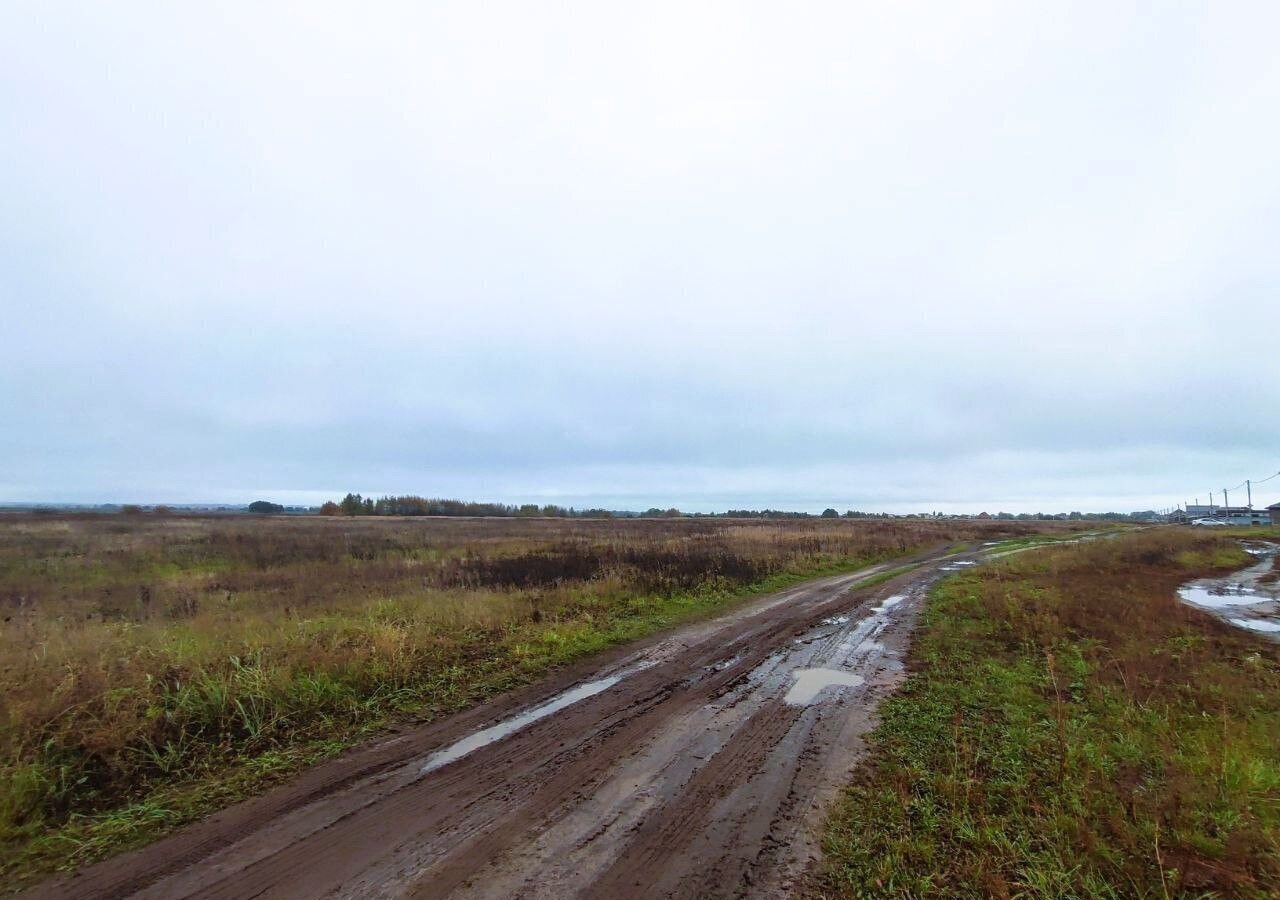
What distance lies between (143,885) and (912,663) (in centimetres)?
963

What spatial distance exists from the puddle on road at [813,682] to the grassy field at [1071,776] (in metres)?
0.87

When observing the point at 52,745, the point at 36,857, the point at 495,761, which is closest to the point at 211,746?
the point at 52,745

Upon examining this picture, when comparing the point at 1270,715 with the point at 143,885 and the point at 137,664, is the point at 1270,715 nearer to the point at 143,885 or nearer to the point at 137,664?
the point at 143,885

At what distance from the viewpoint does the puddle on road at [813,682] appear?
7.42 metres

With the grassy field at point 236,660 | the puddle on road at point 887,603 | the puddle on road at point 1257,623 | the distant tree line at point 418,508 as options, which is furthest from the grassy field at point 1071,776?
the distant tree line at point 418,508

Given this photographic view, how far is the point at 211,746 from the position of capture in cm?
590

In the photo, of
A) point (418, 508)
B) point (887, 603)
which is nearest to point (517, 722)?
point (887, 603)

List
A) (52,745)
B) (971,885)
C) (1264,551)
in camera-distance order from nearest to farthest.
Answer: (971,885) < (52,745) < (1264,551)

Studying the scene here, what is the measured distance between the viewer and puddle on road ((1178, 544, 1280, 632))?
13.3m

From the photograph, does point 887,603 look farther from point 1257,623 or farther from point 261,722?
point 261,722

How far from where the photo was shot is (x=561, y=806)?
15.4 ft

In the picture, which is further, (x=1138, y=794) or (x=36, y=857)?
(x=1138, y=794)

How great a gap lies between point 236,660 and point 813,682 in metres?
8.17

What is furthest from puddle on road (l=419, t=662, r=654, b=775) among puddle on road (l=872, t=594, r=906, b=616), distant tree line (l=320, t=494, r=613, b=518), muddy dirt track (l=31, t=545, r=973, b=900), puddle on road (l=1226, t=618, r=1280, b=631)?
distant tree line (l=320, t=494, r=613, b=518)
